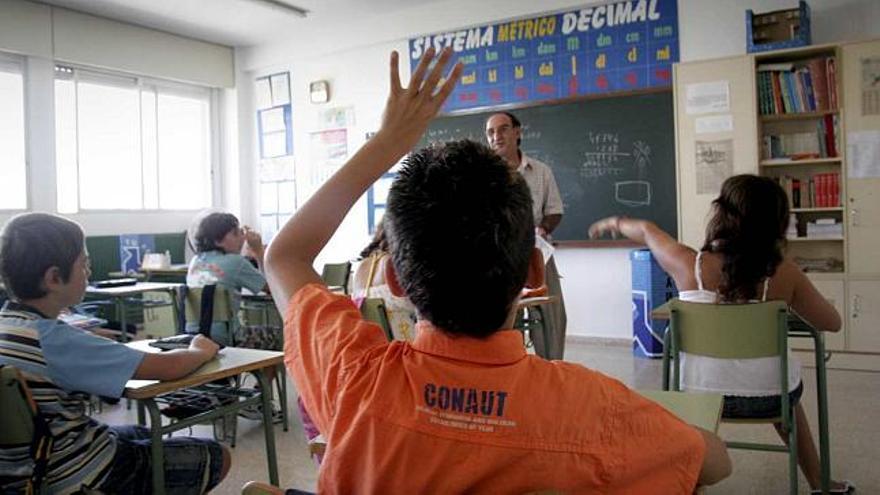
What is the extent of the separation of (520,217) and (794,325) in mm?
2005

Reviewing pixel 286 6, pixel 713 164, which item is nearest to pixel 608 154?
pixel 713 164

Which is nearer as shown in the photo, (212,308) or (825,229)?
(212,308)

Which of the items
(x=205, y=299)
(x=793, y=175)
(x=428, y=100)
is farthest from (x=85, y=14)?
(x=428, y=100)

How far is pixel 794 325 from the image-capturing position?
2.40m

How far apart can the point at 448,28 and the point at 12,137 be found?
409 centimetres

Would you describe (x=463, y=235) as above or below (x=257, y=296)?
above

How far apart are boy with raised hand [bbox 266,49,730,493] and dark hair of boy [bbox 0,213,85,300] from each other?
3.80 feet

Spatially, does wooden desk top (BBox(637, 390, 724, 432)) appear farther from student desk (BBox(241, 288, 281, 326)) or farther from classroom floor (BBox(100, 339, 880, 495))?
student desk (BBox(241, 288, 281, 326))

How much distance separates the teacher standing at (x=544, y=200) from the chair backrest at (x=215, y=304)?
62.8 inches

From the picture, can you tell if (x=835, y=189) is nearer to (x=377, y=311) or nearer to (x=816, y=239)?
(x=816, y=239)

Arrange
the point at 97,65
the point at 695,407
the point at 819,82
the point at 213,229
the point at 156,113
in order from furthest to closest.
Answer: the point at 156,113 < the point at 97,65 < the point at 819,82 < the point at 213,229 < the point at 695,407

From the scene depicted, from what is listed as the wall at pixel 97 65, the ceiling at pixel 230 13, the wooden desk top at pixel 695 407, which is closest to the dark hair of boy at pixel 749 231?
the wooden desk top at pixel 695 407

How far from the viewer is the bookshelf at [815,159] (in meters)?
4.50

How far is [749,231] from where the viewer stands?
2186 mm
